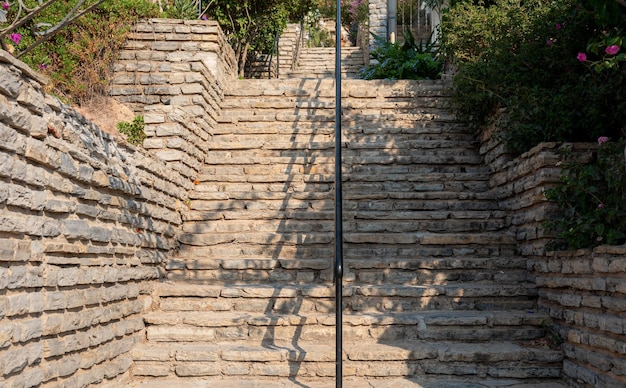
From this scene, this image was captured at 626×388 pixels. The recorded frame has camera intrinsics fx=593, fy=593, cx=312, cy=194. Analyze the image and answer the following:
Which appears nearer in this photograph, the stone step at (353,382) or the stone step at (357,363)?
the stone step at (353,382)

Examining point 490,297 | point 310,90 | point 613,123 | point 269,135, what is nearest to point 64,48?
point 269,135

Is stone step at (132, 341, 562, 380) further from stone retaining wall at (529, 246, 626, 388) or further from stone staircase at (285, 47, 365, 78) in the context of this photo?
stone staircase at (285, 47, 365, 78)

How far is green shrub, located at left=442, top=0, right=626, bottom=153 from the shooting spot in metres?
4.57

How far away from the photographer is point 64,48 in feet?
20.8

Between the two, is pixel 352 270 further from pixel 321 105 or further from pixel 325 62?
pixel 325 62

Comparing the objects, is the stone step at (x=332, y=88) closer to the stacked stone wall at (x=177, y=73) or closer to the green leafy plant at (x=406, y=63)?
the stacked stone wall at (x=177, y=73)

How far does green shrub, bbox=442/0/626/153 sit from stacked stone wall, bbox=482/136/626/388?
0.41m

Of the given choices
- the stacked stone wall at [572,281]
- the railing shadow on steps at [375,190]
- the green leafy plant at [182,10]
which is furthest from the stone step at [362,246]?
the green leafy plant at [182,10]

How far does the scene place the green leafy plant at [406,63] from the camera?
8.96m

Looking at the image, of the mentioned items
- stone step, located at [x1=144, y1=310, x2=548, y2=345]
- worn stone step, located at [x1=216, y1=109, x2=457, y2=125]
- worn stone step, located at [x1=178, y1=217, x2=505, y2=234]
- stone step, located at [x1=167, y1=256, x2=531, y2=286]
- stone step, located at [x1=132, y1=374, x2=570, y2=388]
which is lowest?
stone step, located at [x1=132, y1=374, x2=570, y2=388]

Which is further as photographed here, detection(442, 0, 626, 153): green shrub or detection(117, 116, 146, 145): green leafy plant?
detection(117, 116, 146, 145): green leafy plant

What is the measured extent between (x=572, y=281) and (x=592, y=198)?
57cm

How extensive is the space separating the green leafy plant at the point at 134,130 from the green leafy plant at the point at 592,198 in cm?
374

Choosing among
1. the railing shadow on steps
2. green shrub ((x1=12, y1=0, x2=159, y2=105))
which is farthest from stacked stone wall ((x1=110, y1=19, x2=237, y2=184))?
the railing shadow on steps
